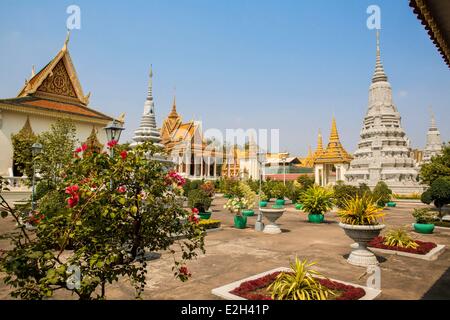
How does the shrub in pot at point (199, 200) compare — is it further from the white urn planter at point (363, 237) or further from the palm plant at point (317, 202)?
the white urn planter at point (363, 237)

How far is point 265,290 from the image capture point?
612 cm

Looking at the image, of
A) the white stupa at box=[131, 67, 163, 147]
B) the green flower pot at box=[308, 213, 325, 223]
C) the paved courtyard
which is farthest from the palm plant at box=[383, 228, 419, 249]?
the white stupa at box=[131, 67, 163, 147]

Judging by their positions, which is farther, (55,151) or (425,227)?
(55,151)

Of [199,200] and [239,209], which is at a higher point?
[199,200]

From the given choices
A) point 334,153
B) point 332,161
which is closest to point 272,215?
point 332,161

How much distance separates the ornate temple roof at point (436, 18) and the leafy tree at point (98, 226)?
4348 millimetres

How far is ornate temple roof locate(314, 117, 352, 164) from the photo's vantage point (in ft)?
154

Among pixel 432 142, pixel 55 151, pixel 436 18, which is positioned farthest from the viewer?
pixel 432 142

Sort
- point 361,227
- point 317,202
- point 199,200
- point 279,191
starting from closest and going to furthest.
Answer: point 361,227
point 199,200
point 317,202
point 279,191

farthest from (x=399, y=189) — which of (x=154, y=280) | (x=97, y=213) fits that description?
(x=97, y=213)

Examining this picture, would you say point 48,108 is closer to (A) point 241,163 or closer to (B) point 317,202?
(B) point 317,202

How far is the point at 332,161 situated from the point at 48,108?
3854 centimetres

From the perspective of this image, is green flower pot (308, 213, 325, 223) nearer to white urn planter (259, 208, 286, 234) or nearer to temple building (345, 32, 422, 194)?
white urn planter (259, 208, 286, 234)
